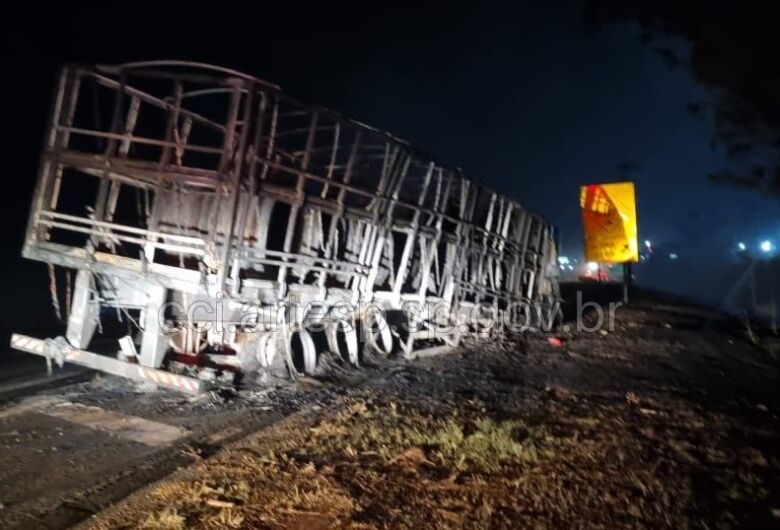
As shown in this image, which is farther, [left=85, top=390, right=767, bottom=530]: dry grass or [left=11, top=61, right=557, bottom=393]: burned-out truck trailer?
[left=11, top=61, right=557, bottom=393]: burned-out truck trailer

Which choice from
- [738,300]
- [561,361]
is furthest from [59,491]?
[738,300]

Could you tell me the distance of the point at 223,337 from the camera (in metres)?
6.70

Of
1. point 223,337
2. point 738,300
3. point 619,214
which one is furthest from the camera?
point 738,300

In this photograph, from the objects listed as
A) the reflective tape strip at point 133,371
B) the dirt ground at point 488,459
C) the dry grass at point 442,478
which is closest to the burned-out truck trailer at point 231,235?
the reflective tape strip at point 133,371

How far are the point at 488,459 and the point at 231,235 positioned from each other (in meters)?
3.52

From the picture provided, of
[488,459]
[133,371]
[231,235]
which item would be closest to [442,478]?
[488,459]

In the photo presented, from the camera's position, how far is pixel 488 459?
4.28m

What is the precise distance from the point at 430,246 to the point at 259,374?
376 centimetres

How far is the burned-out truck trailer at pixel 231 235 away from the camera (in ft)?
18.9

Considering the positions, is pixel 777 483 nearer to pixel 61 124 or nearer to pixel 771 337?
pixel 61 124

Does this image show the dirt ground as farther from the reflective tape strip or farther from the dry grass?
the reflective tape strip

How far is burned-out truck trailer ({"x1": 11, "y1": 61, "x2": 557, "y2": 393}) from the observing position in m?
5.75

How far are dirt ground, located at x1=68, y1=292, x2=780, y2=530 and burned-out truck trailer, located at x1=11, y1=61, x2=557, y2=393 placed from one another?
1089 mm

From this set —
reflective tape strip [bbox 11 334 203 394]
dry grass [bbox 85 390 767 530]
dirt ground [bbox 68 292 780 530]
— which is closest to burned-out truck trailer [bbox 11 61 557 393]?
reflective tape strip [bbox 11 334 203 394]
